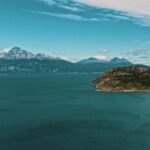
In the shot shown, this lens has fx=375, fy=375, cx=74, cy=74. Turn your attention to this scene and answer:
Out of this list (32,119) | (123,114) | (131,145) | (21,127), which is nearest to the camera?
(131,145)

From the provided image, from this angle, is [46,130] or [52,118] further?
[52,118]

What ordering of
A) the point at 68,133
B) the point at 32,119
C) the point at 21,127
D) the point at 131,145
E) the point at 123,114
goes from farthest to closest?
the point at 123,114 → the point at 32,119 → the point at 21,127 → the point at 68,133 → the point at 131,145

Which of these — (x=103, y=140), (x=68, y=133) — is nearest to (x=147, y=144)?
(x=103, y=140)

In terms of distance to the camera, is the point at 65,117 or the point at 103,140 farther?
the point at 65,117

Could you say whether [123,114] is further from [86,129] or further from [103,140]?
[103,140]

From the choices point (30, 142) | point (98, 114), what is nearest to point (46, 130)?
point (30, 142)

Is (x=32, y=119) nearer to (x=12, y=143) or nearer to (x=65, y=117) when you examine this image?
(x=65, y=117)

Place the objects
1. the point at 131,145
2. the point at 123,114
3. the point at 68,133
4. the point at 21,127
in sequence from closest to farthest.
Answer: the point at 131,145 → the point at 68,133 → the point at 21,127 → the point at 123,114

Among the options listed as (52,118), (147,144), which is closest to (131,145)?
(147,144)

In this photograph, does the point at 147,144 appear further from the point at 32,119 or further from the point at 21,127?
the point at 32,119
